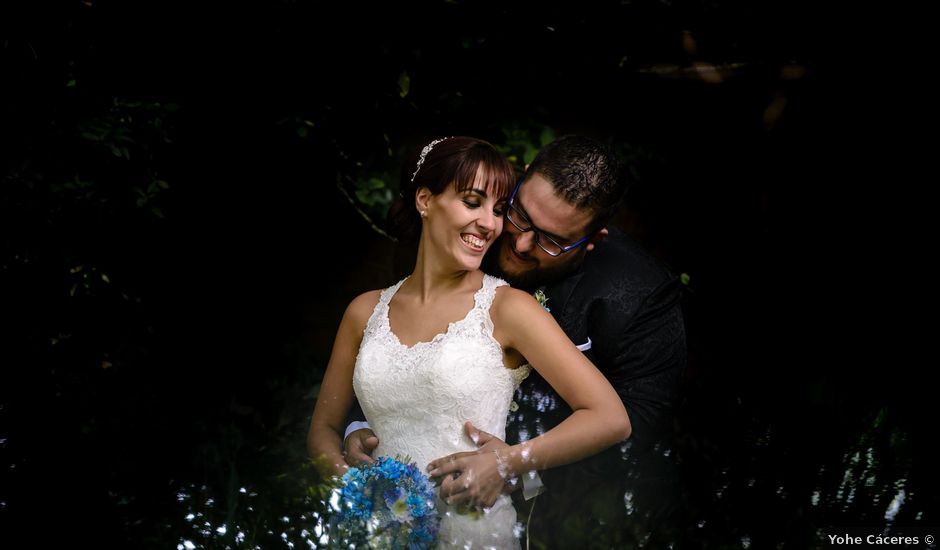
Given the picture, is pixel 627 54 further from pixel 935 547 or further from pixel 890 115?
pixel 935 547

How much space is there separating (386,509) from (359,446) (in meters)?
0.54

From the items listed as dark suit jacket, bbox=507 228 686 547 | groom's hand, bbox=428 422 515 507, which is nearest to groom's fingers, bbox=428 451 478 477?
groom's hand, bbox=428 422 515 507

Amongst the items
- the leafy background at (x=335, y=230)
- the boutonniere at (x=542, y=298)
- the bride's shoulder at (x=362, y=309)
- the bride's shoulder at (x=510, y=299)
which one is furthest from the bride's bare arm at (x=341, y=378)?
the boutonniere at (x=542, y=298)

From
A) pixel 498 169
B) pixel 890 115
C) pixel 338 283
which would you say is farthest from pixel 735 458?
pixel 338 283

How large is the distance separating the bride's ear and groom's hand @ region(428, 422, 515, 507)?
894 millimetres

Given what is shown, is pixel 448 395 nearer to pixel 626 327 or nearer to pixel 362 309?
pixel 362 309

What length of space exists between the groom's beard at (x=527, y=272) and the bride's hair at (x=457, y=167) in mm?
432

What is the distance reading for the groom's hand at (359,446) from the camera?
2648mm

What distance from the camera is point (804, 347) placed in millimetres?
3701

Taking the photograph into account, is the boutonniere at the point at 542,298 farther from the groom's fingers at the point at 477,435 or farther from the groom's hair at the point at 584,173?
the groom's fingers at the point at 477,435

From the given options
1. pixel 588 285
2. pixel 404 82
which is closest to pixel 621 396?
pixel 588 285

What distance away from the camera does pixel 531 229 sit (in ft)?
9.66

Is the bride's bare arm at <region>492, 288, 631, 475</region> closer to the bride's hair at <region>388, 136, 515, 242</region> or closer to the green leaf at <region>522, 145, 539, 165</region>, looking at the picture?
the bride's hair at <region>388, 136, 515, 242</region>

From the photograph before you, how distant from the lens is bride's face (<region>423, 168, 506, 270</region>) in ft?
8.46
